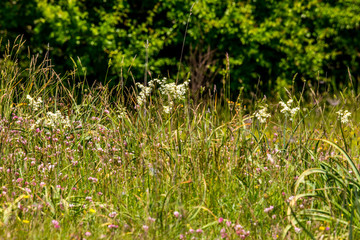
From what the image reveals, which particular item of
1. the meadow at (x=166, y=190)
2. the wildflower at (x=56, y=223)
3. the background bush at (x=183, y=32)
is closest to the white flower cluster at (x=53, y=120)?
the meadow at (x=166, y=190)

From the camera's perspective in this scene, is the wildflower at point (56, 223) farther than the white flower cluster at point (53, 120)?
No

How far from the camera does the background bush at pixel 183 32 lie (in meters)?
7.44

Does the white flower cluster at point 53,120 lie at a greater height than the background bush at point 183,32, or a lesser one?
greater

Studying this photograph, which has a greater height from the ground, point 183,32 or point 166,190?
point 166,190

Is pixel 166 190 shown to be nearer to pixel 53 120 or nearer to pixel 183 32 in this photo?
pixel 53 120

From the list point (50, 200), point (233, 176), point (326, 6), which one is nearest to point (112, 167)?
point (50, 200)

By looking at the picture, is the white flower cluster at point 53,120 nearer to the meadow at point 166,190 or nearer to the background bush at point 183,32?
the meadow at point 166,190

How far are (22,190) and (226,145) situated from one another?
1482 mm

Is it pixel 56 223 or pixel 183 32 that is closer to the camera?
pixel 56 223

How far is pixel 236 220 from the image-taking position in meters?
2.71

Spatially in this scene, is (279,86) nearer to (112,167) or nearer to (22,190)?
(112,167)

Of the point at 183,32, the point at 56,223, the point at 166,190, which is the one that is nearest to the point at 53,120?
the point at 166,190

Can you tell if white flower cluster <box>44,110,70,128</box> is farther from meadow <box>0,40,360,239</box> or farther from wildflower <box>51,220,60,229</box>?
wildflower <box>51,220,60,229</box>

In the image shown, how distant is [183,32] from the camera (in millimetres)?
→ 7883
